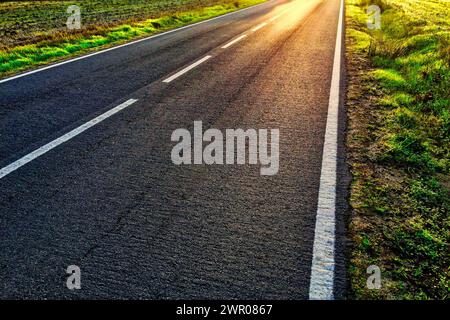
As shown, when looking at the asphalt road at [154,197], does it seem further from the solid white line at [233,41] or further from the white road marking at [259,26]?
the white road marking at [259,26]

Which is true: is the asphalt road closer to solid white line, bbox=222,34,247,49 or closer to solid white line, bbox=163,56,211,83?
solid white line, bbox=163,56,211,83

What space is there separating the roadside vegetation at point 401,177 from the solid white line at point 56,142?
340 cm

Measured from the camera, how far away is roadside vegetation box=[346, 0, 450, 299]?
2650 mm

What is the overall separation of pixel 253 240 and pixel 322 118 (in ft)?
10.4

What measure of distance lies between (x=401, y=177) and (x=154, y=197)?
255cm

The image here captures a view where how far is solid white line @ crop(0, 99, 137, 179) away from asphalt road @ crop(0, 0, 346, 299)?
9cm

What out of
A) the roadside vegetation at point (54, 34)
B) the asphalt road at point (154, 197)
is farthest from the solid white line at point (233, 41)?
the asphalt road at point (154, 197)

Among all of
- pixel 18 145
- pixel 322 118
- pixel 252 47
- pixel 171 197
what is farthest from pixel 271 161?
pixel 252 47

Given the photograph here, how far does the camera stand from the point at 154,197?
3514 millimetres

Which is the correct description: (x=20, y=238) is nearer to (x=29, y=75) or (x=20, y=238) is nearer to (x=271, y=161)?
(x=271, y=161)

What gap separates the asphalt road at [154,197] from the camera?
8.48ft

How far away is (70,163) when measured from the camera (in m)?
4.12
